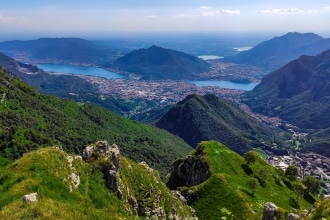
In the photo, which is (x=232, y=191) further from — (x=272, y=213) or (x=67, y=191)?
(x=67, y=191)

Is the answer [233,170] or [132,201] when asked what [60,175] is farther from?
[233,170]

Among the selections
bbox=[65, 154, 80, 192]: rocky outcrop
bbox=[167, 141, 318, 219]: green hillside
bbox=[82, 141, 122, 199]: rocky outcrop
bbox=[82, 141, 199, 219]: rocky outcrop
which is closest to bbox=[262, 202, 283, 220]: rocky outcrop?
bbox=[167, 141, 318, 219]: green hillside

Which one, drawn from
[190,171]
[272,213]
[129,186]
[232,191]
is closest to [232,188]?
[232,191]

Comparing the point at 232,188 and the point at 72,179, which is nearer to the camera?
the point at 72,179

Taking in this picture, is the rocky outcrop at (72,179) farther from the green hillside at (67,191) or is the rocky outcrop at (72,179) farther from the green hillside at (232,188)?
the green hillside at (232,188)

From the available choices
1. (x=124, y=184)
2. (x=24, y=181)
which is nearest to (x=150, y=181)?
(x=124, y=184)

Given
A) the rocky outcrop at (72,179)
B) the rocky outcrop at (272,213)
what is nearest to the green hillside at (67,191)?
the rocky outcrop at (72,179)
